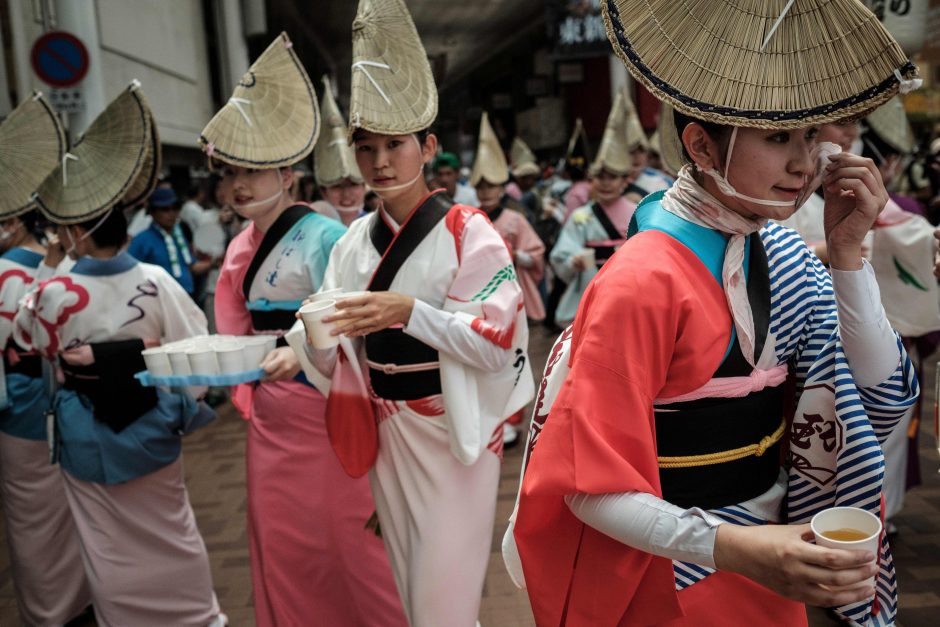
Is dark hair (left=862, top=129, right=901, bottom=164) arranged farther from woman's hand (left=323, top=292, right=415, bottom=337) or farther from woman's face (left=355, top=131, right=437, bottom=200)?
woman's hand (left=323, top=292, right=415, bottom=337)

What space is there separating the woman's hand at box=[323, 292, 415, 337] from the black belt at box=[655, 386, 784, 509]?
3.85 feet

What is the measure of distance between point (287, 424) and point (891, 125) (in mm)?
2881

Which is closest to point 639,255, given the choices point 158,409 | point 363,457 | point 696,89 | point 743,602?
point 696,89

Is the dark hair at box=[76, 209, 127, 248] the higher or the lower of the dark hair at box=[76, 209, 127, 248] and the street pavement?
the higher

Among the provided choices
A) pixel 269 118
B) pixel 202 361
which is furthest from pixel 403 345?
pixel 269 118

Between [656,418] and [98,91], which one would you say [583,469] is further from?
[98,91]

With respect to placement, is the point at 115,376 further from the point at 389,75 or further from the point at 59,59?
the point at 59,59

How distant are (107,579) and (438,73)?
2.39 m

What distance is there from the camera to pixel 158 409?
3602 millimetres

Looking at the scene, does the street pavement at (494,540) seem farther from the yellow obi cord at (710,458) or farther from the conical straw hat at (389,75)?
the yellow obi cord at (710,458)

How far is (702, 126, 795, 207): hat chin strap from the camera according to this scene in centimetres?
156

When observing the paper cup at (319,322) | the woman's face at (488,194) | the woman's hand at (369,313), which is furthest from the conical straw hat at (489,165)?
the paper cup at (319,322)

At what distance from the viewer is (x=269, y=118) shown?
357cm

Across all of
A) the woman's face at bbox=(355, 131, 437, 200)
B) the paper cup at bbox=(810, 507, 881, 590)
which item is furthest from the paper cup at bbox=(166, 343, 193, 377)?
the paper cup at bbox=(810, 507, 881, 590)
